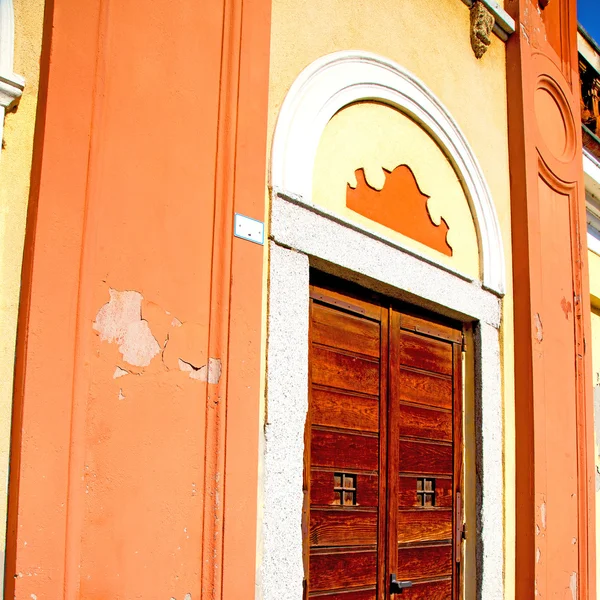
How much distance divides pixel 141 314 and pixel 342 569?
187 centimetres

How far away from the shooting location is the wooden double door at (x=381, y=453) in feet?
14.6

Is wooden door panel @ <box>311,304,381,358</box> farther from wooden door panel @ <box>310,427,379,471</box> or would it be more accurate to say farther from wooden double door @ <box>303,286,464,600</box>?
wooden door panel @ <box>310,427,379,471</box>

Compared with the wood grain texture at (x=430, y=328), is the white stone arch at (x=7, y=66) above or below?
above

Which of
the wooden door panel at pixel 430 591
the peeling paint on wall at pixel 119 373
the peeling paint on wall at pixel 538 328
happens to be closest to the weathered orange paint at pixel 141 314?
the peeling paint on wall at pixel 119 373

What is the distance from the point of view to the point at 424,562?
16.9 feet

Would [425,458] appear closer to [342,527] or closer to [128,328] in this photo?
[342,527]

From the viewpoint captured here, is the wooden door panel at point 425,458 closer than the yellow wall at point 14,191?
No

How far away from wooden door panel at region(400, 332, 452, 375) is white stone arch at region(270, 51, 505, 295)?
55 cm

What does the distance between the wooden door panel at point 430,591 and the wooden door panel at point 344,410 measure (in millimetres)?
957

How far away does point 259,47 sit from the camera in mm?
4172

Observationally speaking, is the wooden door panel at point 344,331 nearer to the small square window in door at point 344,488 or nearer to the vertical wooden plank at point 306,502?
the vertical wooden plank at point 306,502

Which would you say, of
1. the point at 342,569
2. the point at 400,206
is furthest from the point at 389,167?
the point at 342,569

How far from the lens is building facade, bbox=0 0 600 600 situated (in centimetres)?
320

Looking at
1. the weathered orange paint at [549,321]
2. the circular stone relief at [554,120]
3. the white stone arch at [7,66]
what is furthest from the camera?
the circular stone relief at [554,120]
